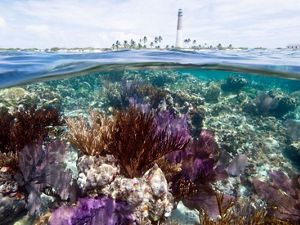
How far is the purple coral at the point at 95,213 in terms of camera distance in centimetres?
416

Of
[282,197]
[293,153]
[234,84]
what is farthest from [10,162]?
[234,84]

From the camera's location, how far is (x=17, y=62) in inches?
535

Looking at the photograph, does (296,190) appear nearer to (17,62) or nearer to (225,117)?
(225,117)

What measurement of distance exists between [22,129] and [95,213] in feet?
10.4

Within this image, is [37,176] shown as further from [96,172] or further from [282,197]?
[282,197]

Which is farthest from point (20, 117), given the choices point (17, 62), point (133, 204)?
point (17, 62)

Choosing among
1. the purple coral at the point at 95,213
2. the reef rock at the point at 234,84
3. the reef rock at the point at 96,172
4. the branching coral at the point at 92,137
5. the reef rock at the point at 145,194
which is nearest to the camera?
the purple coral at the point at 95,213

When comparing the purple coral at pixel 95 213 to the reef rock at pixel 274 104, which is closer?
the purple coral at pixel 95 213

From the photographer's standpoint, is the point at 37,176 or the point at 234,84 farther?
the point at 234,84

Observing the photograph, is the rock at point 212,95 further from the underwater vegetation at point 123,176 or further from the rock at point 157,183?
the rock at point 157,183

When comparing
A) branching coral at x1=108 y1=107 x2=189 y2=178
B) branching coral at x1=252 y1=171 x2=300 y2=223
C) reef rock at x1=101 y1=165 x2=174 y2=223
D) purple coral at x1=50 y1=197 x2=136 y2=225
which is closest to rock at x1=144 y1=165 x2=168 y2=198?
reef rock at x1=101 y1=165 x2=174 y2=223

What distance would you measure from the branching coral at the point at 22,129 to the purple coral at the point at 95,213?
2286mm

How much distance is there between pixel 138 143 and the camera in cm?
495

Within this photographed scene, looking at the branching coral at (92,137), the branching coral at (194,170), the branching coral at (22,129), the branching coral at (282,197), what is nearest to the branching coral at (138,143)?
the branching coral at (92,137)
